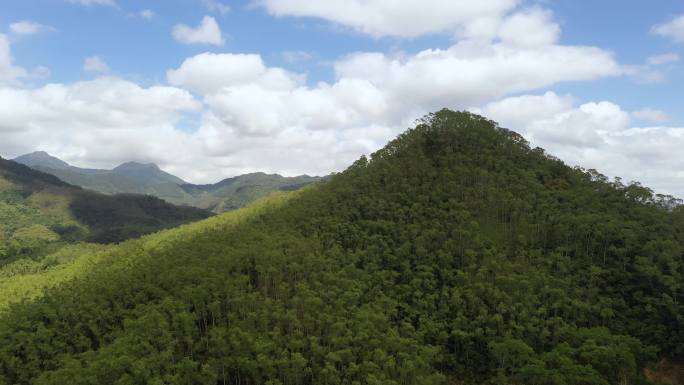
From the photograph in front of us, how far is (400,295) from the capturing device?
80.1 m

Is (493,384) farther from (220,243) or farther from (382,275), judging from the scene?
(220,243)

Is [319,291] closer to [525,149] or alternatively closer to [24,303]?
[24,303]

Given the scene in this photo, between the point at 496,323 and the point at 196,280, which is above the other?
the point at 196,280

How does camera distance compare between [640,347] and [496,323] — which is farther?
[496,323]

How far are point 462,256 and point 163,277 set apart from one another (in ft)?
180

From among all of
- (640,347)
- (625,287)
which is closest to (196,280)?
(640,347)

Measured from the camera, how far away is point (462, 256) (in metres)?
86.2

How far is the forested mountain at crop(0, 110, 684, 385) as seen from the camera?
60.2 m

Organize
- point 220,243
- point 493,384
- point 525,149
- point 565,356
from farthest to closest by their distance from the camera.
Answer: point 525,149, point 220,243, point 493,384, point 565,356

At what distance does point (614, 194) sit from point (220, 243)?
85068mm

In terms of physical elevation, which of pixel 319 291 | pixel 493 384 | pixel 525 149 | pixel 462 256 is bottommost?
pixel 493 384

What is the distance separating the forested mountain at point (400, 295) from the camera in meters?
60.2

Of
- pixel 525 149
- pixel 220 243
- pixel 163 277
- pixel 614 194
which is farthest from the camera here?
pixel 525 149

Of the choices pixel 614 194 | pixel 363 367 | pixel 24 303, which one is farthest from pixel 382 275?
pixel 24 303
